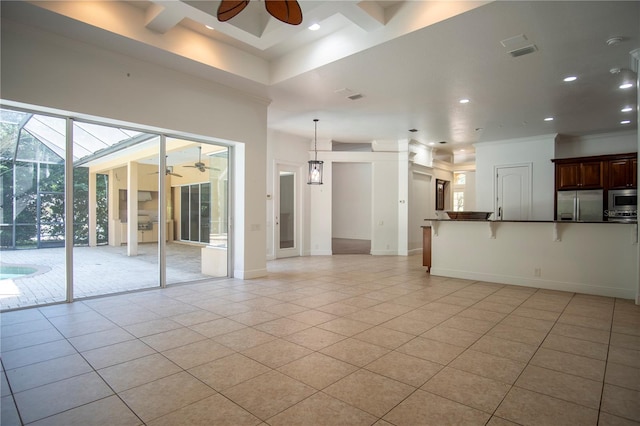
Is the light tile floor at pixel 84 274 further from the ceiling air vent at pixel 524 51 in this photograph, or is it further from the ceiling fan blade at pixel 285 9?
the ceiling air vent at pixel 524 51

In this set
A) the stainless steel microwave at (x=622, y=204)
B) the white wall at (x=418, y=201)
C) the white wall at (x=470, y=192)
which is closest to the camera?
the stainless steel microwave at (x=622, y=204)

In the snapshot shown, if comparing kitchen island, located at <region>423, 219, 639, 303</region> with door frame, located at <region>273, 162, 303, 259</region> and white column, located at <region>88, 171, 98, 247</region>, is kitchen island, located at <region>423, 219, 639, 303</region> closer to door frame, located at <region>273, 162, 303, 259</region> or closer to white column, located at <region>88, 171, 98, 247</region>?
door frame, located at <region>273, 162, 303, 259</region>

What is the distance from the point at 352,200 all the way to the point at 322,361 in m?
11.8

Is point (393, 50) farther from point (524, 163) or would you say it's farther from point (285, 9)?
point (524, 163)

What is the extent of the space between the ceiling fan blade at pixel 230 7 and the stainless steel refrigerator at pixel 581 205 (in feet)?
28.2

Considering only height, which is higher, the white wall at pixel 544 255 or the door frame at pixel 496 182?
the door frame at pixel 496 182

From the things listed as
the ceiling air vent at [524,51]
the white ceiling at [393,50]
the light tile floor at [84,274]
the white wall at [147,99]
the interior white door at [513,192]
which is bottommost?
the light tile floor at [84,274]

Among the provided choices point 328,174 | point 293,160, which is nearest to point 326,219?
point 328,174

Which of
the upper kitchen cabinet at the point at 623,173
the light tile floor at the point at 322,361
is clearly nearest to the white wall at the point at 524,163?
the upper kitchen cabinet at the point at 623,173

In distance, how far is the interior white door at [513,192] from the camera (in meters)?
8.93

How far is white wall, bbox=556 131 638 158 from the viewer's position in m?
8.18

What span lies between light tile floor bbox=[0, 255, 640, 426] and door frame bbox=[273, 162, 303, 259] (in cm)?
401

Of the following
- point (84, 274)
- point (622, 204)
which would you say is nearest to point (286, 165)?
point (84, 274)

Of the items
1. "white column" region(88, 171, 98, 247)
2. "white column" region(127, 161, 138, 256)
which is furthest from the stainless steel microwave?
"white column" region(88, 171, 98, 247)
